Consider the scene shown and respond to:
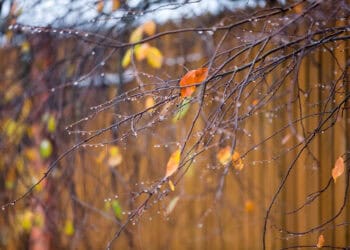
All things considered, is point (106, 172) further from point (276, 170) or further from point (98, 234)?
point (276, 170)

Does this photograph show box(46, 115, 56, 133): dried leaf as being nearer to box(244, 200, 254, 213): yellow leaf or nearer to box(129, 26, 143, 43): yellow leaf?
box(129, 26, 143, 43): yellow leaf

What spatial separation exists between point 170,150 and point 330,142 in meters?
1.01

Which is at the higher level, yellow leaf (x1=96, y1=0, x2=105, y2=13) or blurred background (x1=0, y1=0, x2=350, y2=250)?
yellow leaf (x1=96, y1=0, x2=105, y2=13)

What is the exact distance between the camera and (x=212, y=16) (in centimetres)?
358

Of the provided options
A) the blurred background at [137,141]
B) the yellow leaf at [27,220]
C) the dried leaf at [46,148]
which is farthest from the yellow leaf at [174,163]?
the yellow leaf at [27,220]

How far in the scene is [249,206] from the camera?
390 centimetres

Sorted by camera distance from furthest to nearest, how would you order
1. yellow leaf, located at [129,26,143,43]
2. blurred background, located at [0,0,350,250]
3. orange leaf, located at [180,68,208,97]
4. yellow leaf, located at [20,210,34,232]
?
yellow leaf, located at [20,210,34,232]
blurred background, located at [0,0,350,250]
yellow leaf, located at [129,26,143,43]
orange leaf, located at [180,68,208,97]

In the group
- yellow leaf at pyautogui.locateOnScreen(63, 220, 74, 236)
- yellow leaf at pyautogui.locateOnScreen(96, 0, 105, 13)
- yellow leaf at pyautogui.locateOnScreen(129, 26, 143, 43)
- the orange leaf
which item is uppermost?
yellow leaf at pyautogui.locateOnScreen(96, 0, 105, 13)

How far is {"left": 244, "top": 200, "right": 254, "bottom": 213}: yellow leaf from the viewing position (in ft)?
12.8

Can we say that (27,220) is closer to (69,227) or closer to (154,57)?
(69,227)

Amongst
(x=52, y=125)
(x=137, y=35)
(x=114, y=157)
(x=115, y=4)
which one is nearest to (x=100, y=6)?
(x=115, y=4)

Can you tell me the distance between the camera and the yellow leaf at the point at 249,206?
3902 mm

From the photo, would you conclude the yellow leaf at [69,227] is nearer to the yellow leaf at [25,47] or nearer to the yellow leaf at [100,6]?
the yellow leaf at [25,47]

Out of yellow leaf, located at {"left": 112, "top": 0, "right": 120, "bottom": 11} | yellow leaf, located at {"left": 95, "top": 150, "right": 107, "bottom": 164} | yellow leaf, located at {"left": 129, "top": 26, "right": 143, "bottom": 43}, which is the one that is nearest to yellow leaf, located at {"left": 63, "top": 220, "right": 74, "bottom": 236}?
yellow leaf, located at {"left": 95, "top": 150, "right": 107, "bottom": 164}
